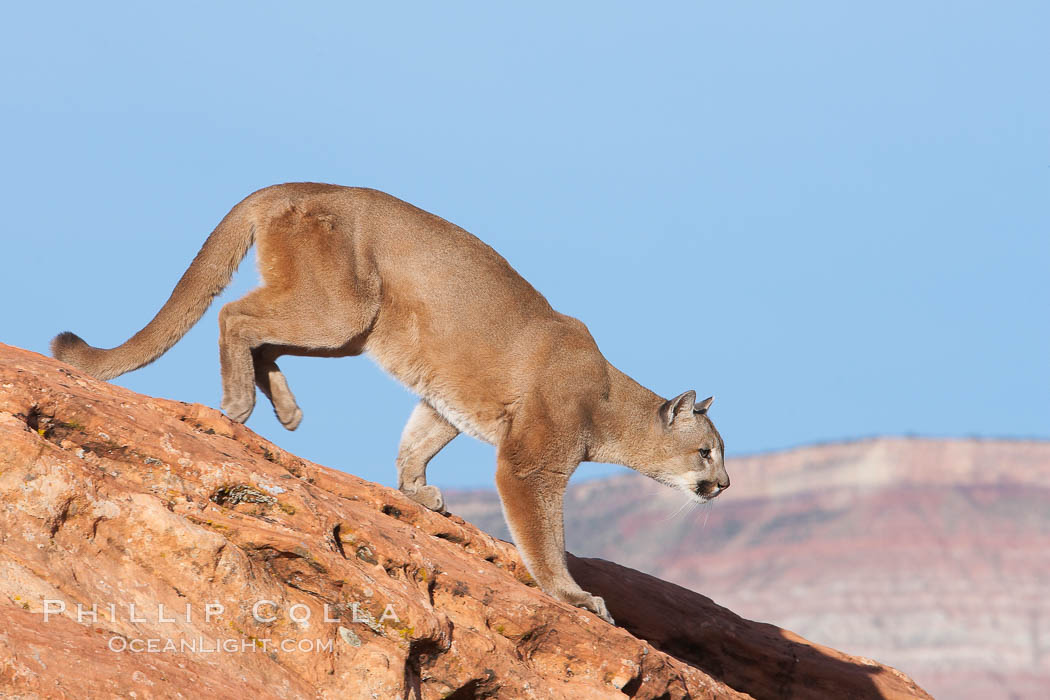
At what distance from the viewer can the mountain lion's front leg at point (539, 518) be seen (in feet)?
25.8

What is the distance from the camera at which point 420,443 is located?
911cm

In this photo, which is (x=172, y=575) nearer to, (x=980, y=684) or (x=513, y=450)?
(x=513, y=450)

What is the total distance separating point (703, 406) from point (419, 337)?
91.2 inches

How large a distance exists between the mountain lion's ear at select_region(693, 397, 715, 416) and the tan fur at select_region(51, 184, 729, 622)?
0.51 metres

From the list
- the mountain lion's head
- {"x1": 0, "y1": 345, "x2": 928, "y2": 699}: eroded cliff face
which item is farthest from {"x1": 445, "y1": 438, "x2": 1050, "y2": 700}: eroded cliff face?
{"x1": 0, "y1": 345, "x2": 928, "y2": 699}: eroded cliff face

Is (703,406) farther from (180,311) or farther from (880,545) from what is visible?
(880,545)

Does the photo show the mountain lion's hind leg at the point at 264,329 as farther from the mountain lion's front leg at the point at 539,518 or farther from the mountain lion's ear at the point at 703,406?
the mountain lion's ear at the point at 703,406

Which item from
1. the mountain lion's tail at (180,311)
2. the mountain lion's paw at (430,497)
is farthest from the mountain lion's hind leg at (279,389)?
the mountain lion's paw at (430,497)

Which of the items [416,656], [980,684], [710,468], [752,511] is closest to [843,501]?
[752,511]

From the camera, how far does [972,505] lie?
56.5m

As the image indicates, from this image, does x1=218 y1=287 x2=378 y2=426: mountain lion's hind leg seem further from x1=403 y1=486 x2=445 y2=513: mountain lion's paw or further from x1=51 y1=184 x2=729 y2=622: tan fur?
x1=403 y1=486 x2=445 y2=513: mountain lion's paw

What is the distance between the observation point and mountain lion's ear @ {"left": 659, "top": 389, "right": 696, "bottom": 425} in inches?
360

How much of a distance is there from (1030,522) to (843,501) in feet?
26.4

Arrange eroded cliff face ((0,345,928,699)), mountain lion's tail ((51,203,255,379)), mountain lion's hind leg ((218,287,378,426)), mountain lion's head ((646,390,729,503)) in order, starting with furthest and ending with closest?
mountain lion's head ((646,390,729,503))
mountain lion's hind leg ((218,287,378,426))
mountain lion's tail ((51,203,255,379))
eroded cliff face ((0,345,928,699))
